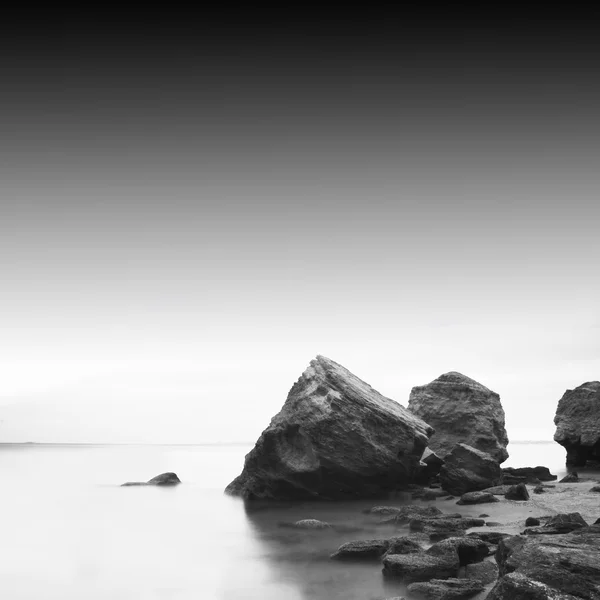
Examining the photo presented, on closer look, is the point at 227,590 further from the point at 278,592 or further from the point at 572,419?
the point at 572,419

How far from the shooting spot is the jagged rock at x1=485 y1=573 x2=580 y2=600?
8.26m

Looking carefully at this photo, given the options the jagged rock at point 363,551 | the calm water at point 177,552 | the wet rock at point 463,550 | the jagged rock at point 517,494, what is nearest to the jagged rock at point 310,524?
the calm water at point 177,552

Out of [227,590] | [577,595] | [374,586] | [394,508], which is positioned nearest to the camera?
[577,595]

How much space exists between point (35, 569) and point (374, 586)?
39.5 ft

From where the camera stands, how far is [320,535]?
2136 cm

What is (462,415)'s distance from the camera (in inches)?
1553

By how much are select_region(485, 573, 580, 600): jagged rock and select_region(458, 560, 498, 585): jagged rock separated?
4209 mm

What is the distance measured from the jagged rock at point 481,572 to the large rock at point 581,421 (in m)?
33.8

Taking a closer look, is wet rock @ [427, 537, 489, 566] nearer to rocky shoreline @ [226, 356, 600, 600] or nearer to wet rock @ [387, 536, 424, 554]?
rocky shoreline @ [226, 356, 600, 600]

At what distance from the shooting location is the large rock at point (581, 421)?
42.9 metres

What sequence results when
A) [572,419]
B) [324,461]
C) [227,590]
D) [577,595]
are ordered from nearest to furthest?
[577,595] → [227,590] → [324,461] → [572,419]

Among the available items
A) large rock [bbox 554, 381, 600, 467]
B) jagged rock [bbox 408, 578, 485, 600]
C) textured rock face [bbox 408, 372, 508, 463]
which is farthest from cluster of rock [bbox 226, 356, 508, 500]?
jagged rock [bbox 408, 578, 485, 600]

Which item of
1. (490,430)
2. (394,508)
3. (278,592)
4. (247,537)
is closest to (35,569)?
(247,537)

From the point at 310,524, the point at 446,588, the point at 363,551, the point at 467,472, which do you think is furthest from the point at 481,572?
the point at 467,472
